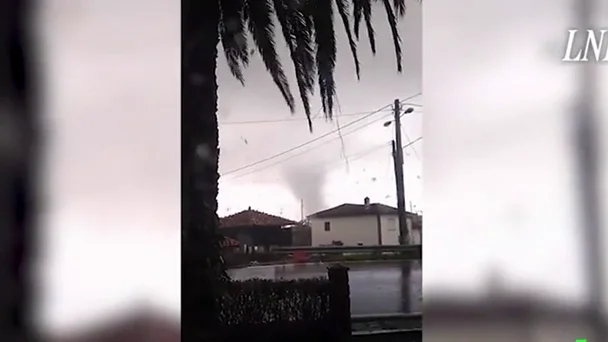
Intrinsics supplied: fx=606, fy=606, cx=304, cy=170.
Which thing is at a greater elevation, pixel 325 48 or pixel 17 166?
pixel 325 48

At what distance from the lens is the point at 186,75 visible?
1.41 m

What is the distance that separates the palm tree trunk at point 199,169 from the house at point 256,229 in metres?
0.04

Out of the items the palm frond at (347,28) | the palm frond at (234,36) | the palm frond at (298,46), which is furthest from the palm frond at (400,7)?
the palm frond at (234,36)

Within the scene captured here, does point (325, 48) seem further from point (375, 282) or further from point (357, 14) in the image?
point (375, 282)

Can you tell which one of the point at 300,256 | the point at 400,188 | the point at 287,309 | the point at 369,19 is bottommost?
the point at 287,309

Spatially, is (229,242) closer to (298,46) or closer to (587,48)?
(298,46)

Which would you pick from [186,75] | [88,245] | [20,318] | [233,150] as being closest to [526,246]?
[233,150]

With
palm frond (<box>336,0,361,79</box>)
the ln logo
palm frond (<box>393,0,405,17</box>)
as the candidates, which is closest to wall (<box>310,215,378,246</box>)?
palm frond (<box>336,0,361,79</box>)

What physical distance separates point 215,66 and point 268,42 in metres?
0.14

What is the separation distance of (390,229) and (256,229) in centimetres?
32

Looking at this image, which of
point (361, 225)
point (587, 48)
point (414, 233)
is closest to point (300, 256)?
point (361, 225)

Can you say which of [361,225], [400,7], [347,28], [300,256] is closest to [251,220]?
[300,256]

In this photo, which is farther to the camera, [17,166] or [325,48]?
[325,48]

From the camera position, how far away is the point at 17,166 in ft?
4.40
